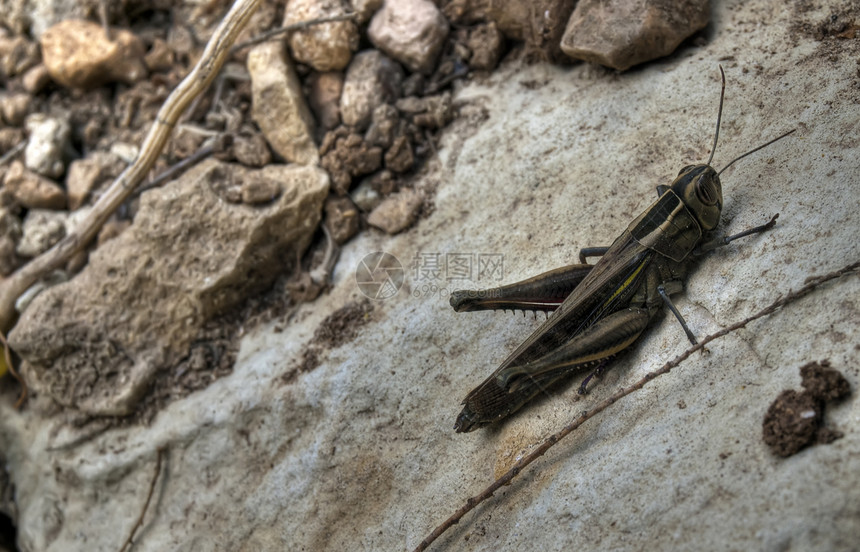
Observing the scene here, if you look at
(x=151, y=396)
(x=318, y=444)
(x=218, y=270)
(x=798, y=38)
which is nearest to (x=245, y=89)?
(x=218, y=270)

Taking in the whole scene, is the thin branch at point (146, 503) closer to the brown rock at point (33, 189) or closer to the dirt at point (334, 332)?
the dirt at point (334, 332)

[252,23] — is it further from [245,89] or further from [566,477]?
[566,477]

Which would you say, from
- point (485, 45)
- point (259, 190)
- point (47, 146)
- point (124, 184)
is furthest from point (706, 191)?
point (47, 146)

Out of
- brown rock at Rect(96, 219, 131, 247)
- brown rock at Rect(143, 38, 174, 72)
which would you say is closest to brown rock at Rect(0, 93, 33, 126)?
brown rock at Rect(143, 38, 174, 72)

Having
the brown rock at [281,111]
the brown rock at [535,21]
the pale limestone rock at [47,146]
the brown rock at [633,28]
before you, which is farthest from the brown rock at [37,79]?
the brown rock at [633,28]

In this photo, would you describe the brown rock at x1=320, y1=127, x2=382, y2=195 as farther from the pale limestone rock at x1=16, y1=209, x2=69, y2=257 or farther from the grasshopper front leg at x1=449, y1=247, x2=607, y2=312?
the pale limestone rock at x1=16, y1=209, x2=69, y2=257

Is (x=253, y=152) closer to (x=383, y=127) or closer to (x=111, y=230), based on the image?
(x=383, y=127)
